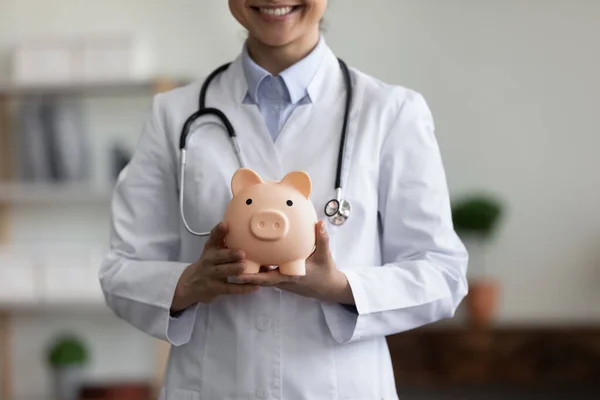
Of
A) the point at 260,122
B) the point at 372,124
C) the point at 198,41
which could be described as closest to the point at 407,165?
the point at 372,124

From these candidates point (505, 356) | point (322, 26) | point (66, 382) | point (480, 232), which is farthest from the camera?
point (66, 382)

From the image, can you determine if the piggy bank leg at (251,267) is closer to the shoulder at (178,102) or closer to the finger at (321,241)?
the finger at (321,241)

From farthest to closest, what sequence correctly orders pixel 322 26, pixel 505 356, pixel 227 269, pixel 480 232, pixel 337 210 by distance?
pixel 480 232 < pixel 505 356 < pixel 322 26 < pixel 337 210 < pixel 227 269

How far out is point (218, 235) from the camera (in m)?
1.16

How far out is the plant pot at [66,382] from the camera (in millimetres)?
3379

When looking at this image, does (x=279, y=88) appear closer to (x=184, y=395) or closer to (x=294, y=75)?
(x=294, y=75)

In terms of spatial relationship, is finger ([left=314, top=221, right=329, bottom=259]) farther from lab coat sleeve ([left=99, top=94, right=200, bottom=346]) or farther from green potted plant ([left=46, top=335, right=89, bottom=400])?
green potted plant ([left=46, top=335, right=89, bottom=400])

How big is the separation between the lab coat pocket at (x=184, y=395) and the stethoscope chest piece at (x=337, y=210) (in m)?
0.34

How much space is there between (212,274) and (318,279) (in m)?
0.15

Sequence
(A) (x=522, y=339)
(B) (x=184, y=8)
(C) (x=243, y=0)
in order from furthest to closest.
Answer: (B) (x=184, y=8)
(A) (x=522, y=339)
(C) (x=243, y=0)

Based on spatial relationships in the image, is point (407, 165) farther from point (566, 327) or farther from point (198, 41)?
point (198, 41)

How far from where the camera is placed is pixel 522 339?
302cm

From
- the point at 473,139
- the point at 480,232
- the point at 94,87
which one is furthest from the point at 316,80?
the point at 94,87

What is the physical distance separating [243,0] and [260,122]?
192mm
